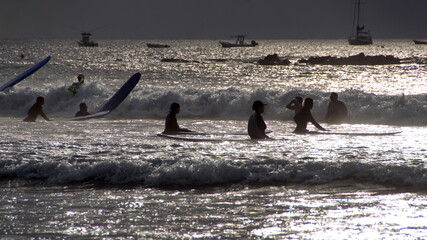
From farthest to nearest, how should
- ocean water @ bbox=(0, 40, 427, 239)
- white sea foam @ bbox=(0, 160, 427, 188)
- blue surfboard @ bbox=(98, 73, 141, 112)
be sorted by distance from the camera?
1. blue surfboard @ bbox=(98, 73, 141, 112)
2. white sea foam @ bbox=(0, 160, 427, 188)
3. ocean water @ bbox=(0, 40, 427, 239)

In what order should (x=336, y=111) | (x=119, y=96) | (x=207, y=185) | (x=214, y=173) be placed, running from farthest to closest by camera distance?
(x=119, y=96) → (x=336, y=111) → (x=214, y=173) → (x=207, y=185)

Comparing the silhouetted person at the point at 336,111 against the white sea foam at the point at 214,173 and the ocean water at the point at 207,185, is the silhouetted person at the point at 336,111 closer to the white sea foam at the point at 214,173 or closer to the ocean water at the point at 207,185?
the ocean water at the point at 207,185

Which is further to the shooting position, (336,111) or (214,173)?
(336,111)

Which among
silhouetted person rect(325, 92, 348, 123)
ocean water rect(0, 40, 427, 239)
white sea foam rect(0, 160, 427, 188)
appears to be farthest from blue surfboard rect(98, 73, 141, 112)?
white sea foam rect(0, 160, 427, 188)

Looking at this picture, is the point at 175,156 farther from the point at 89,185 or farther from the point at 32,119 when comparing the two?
the point at 32,119

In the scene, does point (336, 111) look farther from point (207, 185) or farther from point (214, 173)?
point (207, 185)

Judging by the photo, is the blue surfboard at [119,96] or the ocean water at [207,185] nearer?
the ocean water at [207,185]

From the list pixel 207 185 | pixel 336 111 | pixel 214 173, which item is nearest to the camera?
pixel 207 185

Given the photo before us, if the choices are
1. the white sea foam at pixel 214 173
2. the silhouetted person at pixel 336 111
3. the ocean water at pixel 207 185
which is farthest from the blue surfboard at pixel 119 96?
the white sea foam at pixel 214 173

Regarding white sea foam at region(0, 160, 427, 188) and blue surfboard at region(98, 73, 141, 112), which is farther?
blue surfboard at region(98, 73, 141, 112)

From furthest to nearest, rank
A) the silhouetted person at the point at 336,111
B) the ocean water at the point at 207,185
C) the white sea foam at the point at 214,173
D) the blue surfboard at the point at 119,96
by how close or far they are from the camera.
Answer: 1. the blue surfboard at the point at 119,96
2. the silhouetted person at the point at 336,111
3. the white sea foam at the point at 214,173
4. the ocean water at the point at 207,185

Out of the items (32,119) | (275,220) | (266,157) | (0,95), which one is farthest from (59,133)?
(0,95)

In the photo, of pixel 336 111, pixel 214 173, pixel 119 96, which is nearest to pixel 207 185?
pixel 214 173

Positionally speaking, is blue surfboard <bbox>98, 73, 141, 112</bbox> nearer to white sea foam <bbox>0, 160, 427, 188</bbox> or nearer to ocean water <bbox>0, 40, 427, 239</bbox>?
ocean water <bbox>0, 40, 427, 239</bbox>
